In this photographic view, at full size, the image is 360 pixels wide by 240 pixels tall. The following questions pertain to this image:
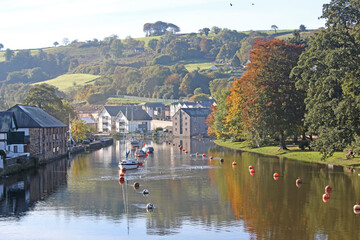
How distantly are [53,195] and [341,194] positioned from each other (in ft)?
97.3

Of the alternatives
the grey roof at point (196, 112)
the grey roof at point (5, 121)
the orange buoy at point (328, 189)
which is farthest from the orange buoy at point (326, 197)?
the grey roof at point (196, 112)

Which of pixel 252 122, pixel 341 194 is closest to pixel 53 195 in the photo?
pixel 341 194

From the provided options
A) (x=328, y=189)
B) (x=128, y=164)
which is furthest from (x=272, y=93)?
(x=328, y=189)

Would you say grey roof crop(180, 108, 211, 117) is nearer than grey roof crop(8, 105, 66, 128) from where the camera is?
No

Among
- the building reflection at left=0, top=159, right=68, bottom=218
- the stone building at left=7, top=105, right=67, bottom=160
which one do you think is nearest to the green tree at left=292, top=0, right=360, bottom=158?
the building reflection at left=0, top=159, right=68, bottom=218

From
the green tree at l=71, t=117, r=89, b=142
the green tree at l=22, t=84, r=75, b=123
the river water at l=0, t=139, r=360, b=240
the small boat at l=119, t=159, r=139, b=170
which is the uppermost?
the green tree at l=22, t=84, r=75, b=123

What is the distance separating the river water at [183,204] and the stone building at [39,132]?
6638 mm

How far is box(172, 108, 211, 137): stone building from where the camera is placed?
188m

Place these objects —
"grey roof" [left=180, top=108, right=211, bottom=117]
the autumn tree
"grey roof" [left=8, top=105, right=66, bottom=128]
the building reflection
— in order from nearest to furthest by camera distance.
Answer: the building reflection, "grey roof" [left=8, top=105, right=66, bottom=128], the autumn tree, "grey roof" [left=180, top=108, right=211, bottom=117]

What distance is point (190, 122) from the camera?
187m

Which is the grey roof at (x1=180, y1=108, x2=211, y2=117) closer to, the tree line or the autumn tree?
the tree line

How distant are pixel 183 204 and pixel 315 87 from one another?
3220cm

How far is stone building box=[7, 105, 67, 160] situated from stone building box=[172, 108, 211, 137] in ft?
287

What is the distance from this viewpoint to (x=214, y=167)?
83438 millimetres
